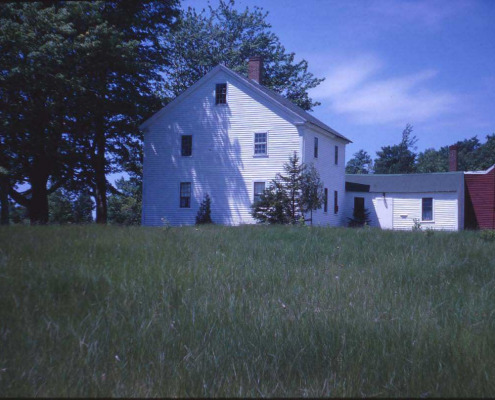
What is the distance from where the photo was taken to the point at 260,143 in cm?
3056

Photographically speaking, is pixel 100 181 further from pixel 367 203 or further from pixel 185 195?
pixel 367 203

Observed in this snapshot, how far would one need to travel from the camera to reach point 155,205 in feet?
107

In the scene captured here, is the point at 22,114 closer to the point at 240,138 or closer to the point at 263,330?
the point at 240,138

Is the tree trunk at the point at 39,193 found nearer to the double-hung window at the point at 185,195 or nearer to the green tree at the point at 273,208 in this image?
the double-hung window at the point at 185,195

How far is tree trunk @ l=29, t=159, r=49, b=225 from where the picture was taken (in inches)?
956

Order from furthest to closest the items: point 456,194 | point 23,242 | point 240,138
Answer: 1. point 456,194
2. point 240,138
3. point 23,242

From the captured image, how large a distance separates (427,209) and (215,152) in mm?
18679

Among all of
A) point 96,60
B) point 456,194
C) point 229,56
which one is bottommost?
point 456,194

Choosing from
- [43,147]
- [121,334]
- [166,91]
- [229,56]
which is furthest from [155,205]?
[121,334]

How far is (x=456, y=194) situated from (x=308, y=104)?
1962cm

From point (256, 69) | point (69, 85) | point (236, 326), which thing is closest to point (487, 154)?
point (256, 69)

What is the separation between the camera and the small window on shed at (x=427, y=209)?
3747cm

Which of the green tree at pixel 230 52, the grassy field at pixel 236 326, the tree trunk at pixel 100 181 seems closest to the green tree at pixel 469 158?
the green tree at pixel 230 52

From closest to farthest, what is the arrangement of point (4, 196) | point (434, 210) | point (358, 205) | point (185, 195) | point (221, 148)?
1. point (4, 196)
2. point (221, 148)
3. point (185, 195)
4. point (434, 210)
5. point (358, 205)
